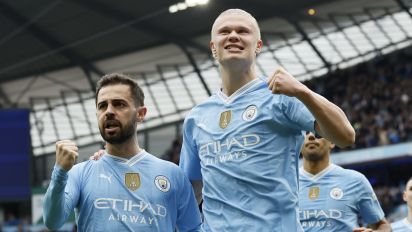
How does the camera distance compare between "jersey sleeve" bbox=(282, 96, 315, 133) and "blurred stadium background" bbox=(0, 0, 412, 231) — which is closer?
"jersey sleeve" bbox=(282, 96, 315, 133)

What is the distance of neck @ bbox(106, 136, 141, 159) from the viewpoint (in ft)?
15.4

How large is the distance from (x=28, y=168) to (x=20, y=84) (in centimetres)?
668

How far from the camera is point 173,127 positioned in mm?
35656

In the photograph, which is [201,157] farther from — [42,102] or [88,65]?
[42,102]

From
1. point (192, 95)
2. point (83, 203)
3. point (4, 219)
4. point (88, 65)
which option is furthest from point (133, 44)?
point (83, 203)

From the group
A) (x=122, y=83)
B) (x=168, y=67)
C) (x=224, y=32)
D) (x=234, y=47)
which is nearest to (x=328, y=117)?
(x=234, y=47)

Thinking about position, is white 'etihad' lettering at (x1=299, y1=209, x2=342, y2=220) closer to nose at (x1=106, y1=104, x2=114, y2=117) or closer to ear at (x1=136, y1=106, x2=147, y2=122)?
ear at (x1=136, y1=106, x2=147, y2=122)

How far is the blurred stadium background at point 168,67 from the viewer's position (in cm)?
2728

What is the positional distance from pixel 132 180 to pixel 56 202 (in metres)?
0.55

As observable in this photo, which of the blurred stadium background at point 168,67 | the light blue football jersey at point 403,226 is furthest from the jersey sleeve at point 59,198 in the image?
the blurred stadium background at point 168,67

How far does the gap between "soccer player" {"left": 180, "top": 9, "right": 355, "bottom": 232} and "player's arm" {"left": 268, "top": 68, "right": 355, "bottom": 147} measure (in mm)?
157

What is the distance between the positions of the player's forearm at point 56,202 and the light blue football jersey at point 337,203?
2666 mm

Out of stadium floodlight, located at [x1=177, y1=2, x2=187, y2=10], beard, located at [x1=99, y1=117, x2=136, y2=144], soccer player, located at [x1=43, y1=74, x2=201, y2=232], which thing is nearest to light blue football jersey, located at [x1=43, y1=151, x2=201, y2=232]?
soccer player, located at [x1=43, y1=74, x2=201, y2=232]

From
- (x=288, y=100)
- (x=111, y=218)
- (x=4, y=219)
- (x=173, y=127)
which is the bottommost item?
(x=111, y=218)
